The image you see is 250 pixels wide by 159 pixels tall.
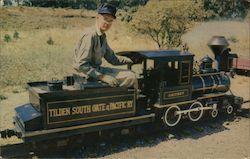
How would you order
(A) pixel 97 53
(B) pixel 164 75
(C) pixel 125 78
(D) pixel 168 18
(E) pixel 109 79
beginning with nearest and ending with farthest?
(E) pixel 109 79
(A) pixel 97 53
(C) pixel 125 78
(B) pixel 164 75
(D) pixel 168 18

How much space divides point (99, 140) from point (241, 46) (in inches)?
1037

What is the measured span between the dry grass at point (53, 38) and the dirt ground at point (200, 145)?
6915 mm

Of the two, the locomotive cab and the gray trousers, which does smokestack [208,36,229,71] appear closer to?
the locomotive cab

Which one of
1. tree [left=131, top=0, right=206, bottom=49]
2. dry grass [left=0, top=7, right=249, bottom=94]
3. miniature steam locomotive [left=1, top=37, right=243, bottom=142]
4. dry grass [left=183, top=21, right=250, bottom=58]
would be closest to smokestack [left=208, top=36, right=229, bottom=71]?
miniature steam locomotive [left=1, top=37, right=243, bottom=142]

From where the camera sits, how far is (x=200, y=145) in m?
8.89

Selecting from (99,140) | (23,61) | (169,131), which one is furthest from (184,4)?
(99,140)

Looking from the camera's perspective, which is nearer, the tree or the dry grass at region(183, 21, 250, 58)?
the tree

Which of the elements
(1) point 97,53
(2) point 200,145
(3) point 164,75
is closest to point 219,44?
(3) point 164,75

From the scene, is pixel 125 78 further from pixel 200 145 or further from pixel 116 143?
pixel 200 145

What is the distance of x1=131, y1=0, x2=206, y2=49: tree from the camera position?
18.7m

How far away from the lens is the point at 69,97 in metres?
7.35

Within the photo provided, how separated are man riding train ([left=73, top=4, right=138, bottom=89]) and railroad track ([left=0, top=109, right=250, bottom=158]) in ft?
4.91

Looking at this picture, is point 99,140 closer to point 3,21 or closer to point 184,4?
point 184,4

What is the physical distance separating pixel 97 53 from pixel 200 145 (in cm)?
355
